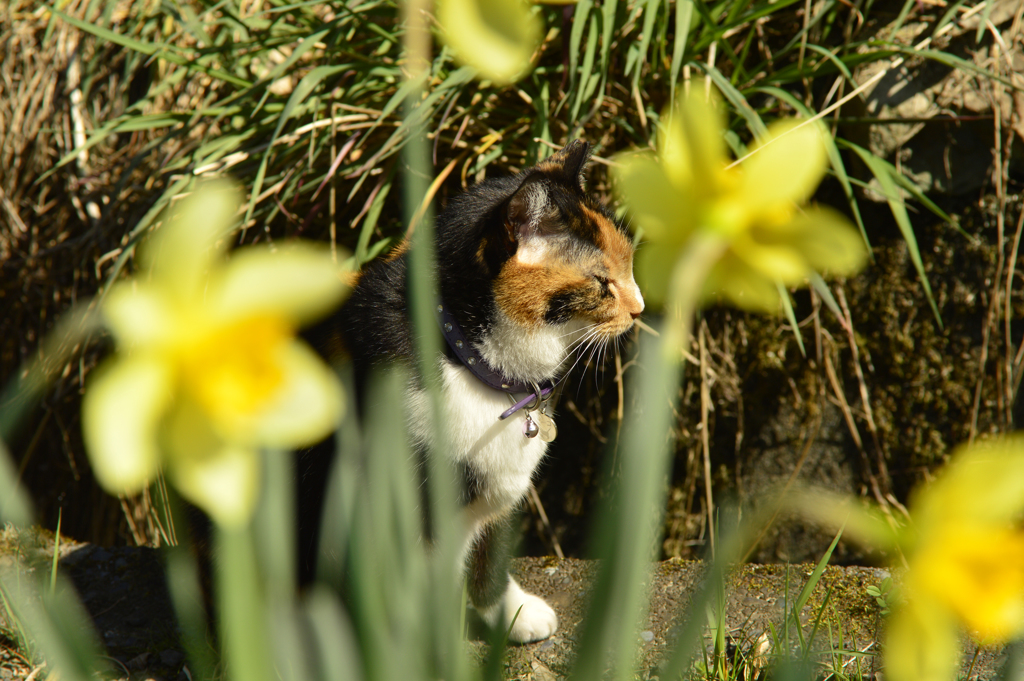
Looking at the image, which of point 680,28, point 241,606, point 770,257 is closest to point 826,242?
point 770,257

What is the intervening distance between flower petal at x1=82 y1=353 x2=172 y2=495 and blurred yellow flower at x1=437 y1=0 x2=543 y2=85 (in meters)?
0.13

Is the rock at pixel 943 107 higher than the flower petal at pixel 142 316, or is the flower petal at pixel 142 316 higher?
the flower petal at pixel 142 316

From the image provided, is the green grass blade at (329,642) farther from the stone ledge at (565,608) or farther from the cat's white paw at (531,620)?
Answer: the cat's white paw at (531,620)

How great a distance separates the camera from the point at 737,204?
0.22m

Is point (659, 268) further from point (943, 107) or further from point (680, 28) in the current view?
point (943, 107)

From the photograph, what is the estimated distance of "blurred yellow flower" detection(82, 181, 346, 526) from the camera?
0.62 ft

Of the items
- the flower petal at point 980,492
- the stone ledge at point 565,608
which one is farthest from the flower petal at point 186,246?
the stone ledge at point 565,608

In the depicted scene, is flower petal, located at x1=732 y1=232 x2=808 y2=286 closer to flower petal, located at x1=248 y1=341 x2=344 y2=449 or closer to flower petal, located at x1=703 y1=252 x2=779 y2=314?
flower petal, located at x1=703 y1=252 x2=779 y2=314

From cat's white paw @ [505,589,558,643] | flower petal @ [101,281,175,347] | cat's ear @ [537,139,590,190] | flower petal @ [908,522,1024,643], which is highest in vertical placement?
flower petal @ [101,281,175,347]

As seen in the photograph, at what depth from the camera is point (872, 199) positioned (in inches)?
59.8

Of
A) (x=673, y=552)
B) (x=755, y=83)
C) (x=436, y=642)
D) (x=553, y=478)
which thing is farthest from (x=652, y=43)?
(x=436, y=642)

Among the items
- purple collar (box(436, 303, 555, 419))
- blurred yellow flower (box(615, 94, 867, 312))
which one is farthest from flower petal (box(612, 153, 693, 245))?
purple collar (box(436, 303, 555, 419))

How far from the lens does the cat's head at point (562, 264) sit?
1107mm

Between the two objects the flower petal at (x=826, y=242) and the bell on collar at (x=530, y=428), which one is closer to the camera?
the flower petal at (x=826, y=242)
